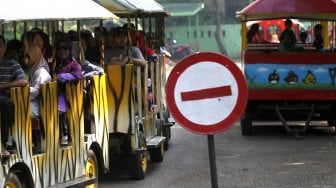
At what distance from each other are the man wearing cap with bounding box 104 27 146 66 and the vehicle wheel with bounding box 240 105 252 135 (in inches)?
174

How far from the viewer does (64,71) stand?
8898 mm

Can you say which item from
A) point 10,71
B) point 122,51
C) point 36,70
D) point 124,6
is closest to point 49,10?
point 10,71

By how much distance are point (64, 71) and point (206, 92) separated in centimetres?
268

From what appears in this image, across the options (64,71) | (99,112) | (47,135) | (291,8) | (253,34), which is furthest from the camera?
(253,34)

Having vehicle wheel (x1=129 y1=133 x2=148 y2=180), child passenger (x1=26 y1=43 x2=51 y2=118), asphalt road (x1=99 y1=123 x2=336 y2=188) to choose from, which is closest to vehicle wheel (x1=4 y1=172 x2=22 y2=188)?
child passenger (x1=26 y1=43 x2=51 y2=118)

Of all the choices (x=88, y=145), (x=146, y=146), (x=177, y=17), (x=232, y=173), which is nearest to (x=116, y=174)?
(x=146, y=146)

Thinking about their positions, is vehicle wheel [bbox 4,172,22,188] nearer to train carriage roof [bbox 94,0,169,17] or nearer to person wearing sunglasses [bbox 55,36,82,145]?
person wearing sunglasses [bbox 55,36,82,145]

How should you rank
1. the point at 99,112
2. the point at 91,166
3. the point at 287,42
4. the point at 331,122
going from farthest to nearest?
the point at 331,122 < the point at 287,42 < the point at 99,112 < the point at 91,166

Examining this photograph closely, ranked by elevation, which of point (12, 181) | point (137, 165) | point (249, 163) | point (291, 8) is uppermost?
point (291, 8)

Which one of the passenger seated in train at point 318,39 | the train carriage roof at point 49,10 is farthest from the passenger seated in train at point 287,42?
the train carriage roof at point 49,10

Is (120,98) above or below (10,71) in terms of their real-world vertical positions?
below

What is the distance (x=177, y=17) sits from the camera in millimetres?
52406

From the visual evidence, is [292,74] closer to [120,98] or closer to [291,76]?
[291,76]

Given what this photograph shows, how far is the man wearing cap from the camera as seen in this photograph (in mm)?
11414
